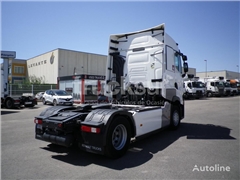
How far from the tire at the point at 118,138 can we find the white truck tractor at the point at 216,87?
93.5ft

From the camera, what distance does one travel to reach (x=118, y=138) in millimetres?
4465

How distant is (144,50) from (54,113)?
12.6ft

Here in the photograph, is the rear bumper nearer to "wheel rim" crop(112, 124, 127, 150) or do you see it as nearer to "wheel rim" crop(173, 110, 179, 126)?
"wheel rim" crop(112, 124, 127, 150)

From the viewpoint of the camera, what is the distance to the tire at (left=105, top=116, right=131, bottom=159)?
13.0 feet

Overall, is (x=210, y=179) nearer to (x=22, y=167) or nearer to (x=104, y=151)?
(x=104, y=151)

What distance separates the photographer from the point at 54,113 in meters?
4.72

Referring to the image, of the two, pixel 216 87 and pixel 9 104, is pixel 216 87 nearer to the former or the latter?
pixel 216 87

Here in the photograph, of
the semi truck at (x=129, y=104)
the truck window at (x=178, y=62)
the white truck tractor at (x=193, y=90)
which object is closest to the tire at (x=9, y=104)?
the semi truck at (x=129, y=104)

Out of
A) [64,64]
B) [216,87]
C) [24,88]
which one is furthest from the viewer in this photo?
[64,64]

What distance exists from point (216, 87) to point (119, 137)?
2864 cm

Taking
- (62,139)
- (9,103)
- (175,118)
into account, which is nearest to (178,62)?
(175,118)

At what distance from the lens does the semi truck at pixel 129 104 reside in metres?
4.01

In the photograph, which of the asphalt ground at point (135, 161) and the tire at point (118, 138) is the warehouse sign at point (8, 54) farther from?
the tire at point (118, 138)

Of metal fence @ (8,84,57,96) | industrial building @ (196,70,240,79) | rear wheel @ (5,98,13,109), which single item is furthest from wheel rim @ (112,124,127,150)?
industrial building @ (196,70,240,79)
